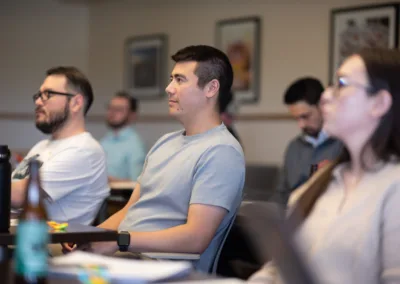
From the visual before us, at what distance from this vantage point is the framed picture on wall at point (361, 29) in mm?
5090

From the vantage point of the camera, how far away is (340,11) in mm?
5352

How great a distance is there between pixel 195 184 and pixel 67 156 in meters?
0.80

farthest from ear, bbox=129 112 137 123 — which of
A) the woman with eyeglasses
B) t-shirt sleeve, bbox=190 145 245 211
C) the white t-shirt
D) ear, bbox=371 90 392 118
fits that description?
ear, bbox=371 90 392 118

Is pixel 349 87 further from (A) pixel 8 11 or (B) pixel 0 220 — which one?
(A) pixel 8 11

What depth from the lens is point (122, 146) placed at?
5.82 m

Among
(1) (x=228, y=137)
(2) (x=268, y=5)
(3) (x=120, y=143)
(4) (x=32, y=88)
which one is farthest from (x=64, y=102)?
(4) (x=32, y=88)

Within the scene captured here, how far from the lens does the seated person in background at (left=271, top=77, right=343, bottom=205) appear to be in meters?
4.37

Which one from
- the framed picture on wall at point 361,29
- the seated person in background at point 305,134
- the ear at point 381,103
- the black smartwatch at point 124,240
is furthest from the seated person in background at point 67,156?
the framed picture on wall at point 361,29

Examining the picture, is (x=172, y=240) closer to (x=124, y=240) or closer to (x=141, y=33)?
(x=124, y=240)

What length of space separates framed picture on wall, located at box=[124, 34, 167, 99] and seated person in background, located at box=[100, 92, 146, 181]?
584mm

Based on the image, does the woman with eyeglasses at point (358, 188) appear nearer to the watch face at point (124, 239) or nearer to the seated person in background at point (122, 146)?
the watch face at point (124, 239)

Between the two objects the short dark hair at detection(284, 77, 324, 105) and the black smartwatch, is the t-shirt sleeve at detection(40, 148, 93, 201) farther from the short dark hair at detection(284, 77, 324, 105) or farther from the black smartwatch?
the short dark hair at detection(284, 77, 324, 105)

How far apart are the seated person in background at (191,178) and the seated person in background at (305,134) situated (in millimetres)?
1799

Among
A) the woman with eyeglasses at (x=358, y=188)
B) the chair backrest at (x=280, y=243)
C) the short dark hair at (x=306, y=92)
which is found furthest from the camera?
the short dark hair at (x=306, y=92)
